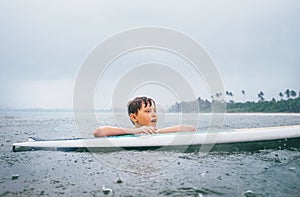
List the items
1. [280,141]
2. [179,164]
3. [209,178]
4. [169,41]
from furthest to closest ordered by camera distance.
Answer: [169,41] < [280,141] < [179,164] < [209,178]

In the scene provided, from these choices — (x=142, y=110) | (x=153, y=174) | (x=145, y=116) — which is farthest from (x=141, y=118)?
(x=153, y=174)

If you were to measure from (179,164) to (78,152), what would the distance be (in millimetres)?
2954

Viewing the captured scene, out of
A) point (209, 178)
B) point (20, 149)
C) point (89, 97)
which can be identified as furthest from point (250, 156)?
point (20, 149)

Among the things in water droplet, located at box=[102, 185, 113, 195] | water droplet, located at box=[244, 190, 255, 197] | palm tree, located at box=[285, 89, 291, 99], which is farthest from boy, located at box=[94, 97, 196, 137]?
palm tree, located at box=[285, 89, 291, 99]

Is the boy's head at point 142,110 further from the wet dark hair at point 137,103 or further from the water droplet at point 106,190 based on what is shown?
the water droplet at point 106,190

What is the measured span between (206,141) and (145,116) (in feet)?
5.17

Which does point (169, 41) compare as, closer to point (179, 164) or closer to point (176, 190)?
point (179, 164)

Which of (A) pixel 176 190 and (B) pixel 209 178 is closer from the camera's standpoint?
(A) pixel 176 190

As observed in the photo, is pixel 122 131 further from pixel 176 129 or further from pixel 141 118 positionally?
pixel 176 129

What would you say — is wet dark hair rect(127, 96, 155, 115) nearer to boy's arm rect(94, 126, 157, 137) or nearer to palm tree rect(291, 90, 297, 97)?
boy's arm rect(94, 126, 157, 137)

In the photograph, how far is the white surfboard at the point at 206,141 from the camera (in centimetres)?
633

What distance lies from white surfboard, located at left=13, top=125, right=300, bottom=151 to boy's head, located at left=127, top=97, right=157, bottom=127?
41cm

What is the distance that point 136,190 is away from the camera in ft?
10.7

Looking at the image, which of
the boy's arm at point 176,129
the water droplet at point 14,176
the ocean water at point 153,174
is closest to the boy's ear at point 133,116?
the boy's arm at point 176,129
